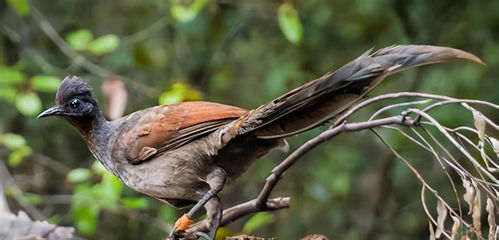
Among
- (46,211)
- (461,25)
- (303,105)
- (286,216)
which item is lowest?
(286,216)

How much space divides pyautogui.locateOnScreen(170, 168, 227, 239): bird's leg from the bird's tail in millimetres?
350

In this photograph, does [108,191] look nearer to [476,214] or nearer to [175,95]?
[175,95]

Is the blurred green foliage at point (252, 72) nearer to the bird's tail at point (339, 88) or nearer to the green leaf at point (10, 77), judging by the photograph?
the green leaf at point (10, 77)

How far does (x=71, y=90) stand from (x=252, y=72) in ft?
11.6

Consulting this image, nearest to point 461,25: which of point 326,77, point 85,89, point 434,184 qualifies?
point 434,184

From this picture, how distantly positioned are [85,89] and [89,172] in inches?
90.1

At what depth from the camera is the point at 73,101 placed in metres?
2.89

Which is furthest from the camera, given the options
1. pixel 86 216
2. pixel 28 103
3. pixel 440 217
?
pixel 86 216

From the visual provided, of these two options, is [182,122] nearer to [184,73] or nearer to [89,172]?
[89,172]

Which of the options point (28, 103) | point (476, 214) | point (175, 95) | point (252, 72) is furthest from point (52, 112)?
point (252, 72)

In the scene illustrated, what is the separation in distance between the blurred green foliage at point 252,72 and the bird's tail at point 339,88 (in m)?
2.79

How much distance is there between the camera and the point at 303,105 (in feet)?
7.46

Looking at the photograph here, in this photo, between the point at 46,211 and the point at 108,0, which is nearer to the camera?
the point at 46,211

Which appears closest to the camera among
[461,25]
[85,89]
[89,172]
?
[85,89]
